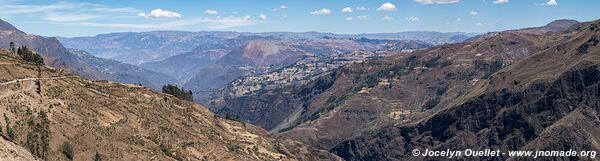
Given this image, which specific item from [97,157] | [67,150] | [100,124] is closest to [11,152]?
[67,150]

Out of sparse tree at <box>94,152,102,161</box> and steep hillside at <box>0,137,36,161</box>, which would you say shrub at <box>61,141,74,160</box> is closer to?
sparse tree at <box>94,152,102,161</box>

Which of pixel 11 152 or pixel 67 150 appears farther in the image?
pixel 67 150

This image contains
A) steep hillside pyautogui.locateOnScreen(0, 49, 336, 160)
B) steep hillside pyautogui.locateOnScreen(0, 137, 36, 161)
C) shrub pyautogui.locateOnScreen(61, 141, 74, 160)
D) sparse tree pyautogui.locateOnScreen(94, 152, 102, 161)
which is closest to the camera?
steep hillside pyautogui.locateOnScreen(0, 137, 36, 161)

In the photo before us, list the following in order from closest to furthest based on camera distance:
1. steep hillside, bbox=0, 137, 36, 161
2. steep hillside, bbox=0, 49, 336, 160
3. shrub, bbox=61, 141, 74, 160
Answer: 1. steep hillside, bbox=0, 137, 36, 161
2. shrub, bbox=61, 141, 74, 160
3. steep hillside, bbox=0, 49, 336, 160

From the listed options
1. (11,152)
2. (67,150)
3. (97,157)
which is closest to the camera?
(11,152)

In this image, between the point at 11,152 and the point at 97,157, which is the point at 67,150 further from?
the point at 11,152

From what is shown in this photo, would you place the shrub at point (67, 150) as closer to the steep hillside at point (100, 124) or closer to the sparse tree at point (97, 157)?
the steep hillside at point (100, 124)

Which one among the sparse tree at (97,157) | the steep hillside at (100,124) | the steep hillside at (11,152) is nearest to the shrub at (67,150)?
the steep hillside at (100,124)

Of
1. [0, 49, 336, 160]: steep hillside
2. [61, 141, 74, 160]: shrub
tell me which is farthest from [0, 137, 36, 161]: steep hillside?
[61, 141, 74, 160]: shrub

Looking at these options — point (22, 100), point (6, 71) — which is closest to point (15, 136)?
point (22, 100)
